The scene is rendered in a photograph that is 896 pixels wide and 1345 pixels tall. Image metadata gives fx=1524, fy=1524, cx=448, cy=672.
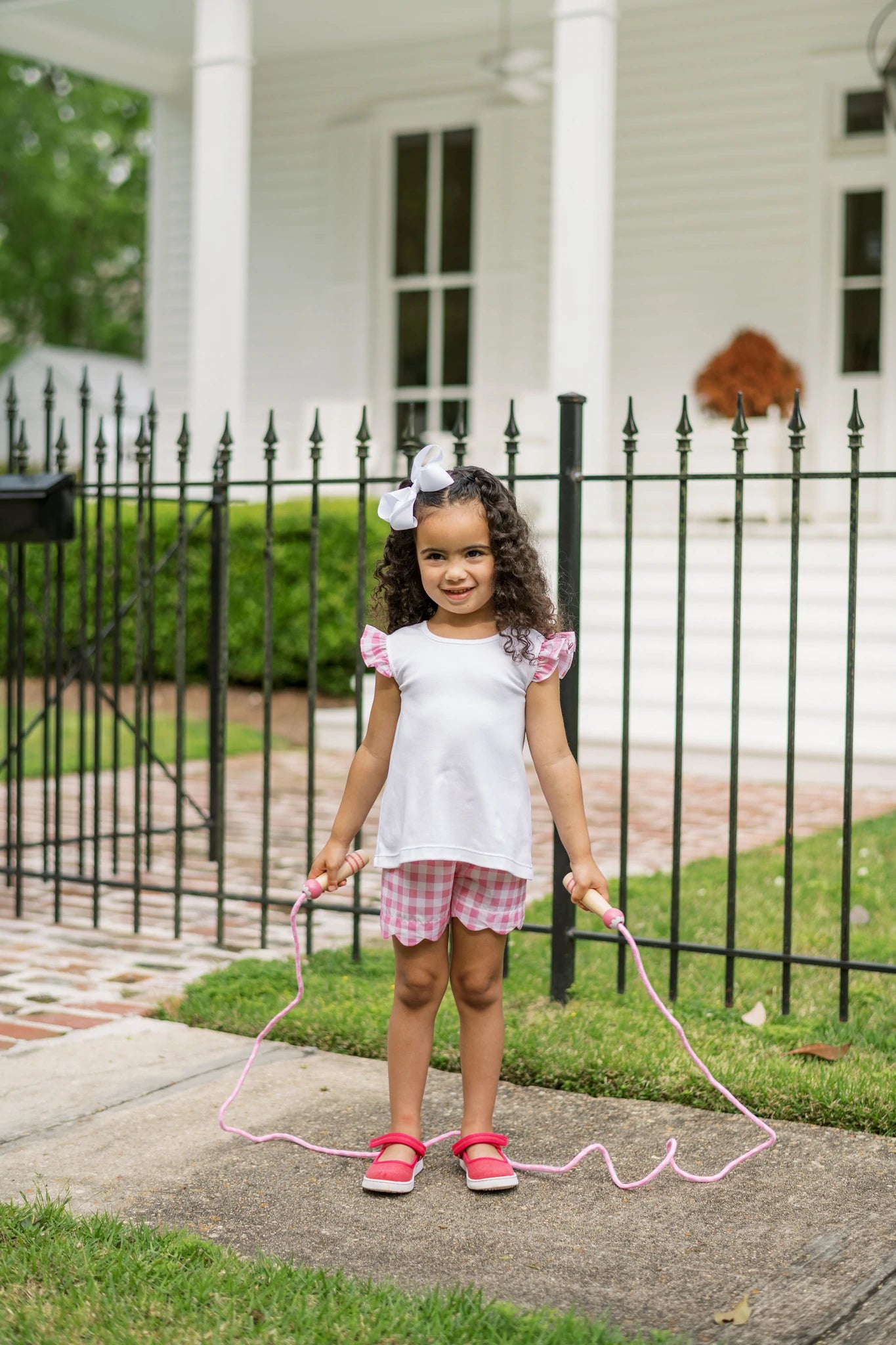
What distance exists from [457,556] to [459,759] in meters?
0.40

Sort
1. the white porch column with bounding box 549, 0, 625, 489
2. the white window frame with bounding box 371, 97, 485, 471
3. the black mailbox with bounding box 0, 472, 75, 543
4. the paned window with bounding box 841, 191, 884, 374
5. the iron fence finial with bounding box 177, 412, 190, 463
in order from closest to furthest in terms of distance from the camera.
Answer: the iron fence finial with bounding box 177, 412, 190, 463 → the black mailbox with bounding box 0, 472, 75, 543 → the white porch column with bounding box 549, 0, 625, 489 → the paned window with bounding box 841, 191, 884, 374 → the white window frame with bounding box 371, 97, 485, 471

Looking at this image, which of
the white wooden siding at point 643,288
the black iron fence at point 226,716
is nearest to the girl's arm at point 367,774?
the black iron fence at point 226,716

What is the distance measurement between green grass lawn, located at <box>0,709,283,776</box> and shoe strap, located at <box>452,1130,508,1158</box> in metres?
5.76

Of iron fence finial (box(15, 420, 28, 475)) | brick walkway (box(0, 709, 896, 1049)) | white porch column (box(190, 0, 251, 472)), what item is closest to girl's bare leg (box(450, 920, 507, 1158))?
brick walkway (box(0, 709, 896, 1049))

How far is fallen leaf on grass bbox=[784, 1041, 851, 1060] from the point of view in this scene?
378cm

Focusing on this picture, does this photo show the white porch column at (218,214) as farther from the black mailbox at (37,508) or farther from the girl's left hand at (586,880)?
the girl's left hand at (586,880)

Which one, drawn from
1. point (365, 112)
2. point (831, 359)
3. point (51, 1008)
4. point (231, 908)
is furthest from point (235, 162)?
point (51, 1008)

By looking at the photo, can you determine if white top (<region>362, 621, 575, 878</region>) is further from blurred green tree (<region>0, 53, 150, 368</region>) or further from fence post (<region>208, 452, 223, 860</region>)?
blurred green tree (<region>0, 53, 150, 368</region>)

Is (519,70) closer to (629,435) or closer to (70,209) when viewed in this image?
(629,435)

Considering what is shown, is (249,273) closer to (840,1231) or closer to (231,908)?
(231,908)

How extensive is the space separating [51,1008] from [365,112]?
987 centimetres

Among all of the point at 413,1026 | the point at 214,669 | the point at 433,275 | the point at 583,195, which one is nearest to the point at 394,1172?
the point at 413,1026

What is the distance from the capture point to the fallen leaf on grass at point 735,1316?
8.00 feet

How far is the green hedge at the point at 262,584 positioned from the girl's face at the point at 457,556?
7.03 m
